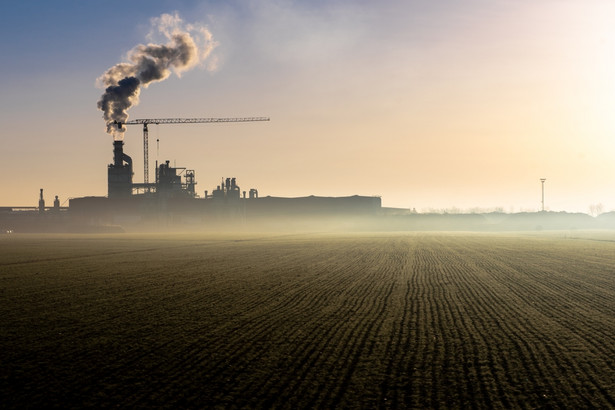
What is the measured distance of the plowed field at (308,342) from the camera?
9656 millimetres

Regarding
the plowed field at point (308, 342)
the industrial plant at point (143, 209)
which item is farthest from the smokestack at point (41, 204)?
the plowed field at point (308, 342)

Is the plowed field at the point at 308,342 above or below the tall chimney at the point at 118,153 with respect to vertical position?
below

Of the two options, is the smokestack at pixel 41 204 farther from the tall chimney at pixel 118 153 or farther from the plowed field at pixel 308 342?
the plowed field at pixel 308 342

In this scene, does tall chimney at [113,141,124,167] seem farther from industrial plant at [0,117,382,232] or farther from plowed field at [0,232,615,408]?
plowed field at [0,232,615,408]

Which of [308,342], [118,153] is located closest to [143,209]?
[118,153]

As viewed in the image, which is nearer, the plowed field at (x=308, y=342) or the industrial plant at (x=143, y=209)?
the plowed field at (x=308, y=342)

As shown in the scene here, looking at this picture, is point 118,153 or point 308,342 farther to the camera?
point 118,153

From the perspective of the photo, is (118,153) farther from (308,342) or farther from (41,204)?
(308,342)

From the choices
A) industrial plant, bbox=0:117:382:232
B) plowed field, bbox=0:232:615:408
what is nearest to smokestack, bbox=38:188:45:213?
industrial plant, bbox=0:117:382:232

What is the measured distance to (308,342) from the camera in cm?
1322

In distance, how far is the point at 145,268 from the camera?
1296 inches

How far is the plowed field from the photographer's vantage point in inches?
380

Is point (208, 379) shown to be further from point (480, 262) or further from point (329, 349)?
point (480, 262)

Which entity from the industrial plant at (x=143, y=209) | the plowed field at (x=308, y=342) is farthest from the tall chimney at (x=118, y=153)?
the plowed field at (x=308, y=342)
